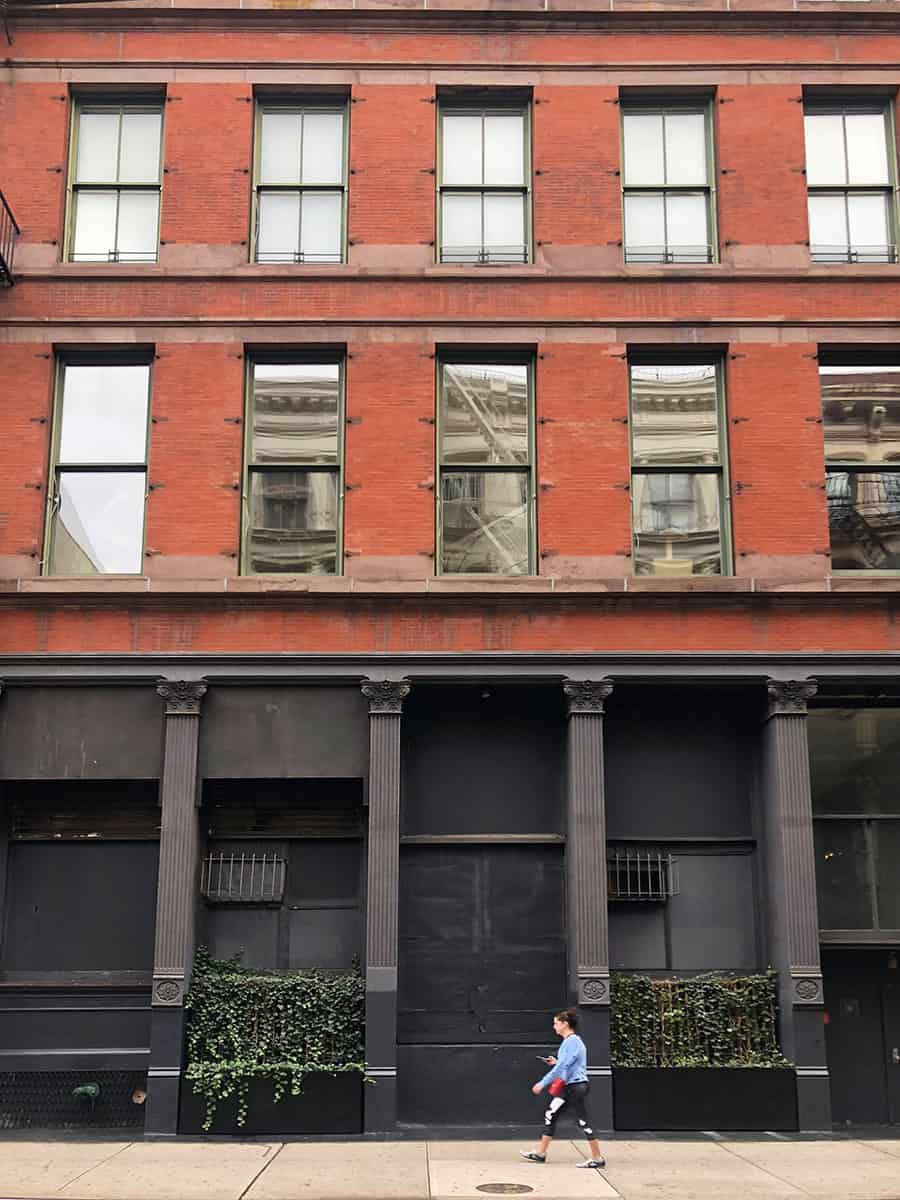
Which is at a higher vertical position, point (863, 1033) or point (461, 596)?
point (461, 596)

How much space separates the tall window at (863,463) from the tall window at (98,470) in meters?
9.07

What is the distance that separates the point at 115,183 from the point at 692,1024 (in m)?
13.3

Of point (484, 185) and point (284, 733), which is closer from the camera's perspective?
point (284, 733)

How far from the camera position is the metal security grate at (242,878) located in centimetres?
1588

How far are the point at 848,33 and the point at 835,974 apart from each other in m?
12.8

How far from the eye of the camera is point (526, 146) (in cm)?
1781

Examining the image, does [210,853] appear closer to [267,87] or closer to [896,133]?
[267,87]

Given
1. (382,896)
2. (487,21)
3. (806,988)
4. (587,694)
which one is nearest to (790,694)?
(587,694)

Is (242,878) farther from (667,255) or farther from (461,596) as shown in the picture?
(667,255)

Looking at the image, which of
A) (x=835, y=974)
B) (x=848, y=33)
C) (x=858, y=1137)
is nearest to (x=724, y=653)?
(x=835, y=974)

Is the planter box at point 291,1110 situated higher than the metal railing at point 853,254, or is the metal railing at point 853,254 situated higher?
the metal railing at point 853,254

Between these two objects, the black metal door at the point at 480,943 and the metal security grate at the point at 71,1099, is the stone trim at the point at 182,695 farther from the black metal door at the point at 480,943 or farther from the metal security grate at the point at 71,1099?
the metal security grate at the point at 71,1099

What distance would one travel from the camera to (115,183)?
57.8ft

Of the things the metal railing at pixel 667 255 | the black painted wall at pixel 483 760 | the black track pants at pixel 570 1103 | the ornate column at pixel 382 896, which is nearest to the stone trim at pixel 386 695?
the ornate column at pixel 382 896
